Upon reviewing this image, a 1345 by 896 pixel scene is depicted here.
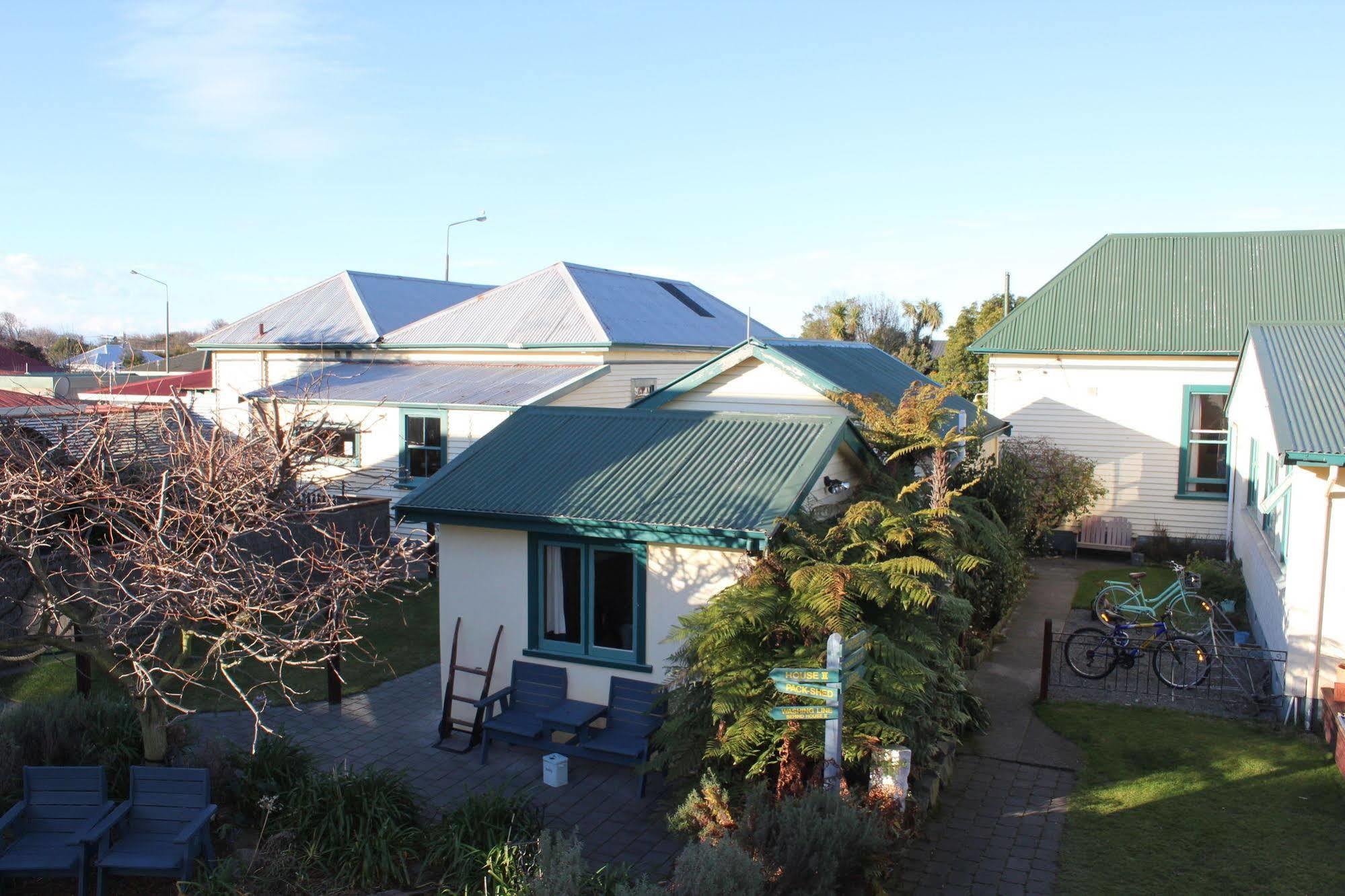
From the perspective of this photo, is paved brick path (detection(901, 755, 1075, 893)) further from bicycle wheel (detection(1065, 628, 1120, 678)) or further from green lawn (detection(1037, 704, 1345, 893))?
bicycle wheel (detection(1065, 628, 1120, 678))

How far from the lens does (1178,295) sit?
70.9 feet

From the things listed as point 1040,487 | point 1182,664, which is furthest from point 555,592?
point 1040,487

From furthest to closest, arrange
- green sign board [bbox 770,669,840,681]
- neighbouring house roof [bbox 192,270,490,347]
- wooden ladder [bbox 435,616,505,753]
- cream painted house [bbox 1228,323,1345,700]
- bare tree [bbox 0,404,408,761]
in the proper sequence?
neighbouring house roof [bbox 192,270,490,347] → wooden ladder [bbox 435,616,505,753] → cream painted house [bbox 1228,323,1345,700] → bare tree [bbox 0,404,408,761] → green sign board [bbox 770,669,840,681]

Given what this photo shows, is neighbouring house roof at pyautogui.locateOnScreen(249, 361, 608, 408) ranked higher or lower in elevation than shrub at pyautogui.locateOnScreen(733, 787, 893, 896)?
higher

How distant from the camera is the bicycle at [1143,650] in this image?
1214 centimetres

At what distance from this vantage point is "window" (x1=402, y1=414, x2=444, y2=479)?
65.3ft

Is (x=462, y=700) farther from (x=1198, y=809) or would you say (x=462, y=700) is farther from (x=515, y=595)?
(x=1198, y=809)

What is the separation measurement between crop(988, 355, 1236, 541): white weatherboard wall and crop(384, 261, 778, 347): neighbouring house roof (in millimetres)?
8293

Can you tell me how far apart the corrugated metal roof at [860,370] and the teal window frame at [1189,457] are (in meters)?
3.77

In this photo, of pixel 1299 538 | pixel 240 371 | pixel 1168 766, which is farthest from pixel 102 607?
pixel 240 371

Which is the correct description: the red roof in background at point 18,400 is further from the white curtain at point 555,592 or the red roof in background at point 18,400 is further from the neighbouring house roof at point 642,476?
the white curtain at point 555,592

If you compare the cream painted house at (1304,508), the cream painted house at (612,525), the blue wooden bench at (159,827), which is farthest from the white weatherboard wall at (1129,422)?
the blue wooden bench at (159,827)

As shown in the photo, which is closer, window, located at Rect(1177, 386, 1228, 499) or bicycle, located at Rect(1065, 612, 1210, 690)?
bicycle, located at Rect(1065, 612, 1210, 690)


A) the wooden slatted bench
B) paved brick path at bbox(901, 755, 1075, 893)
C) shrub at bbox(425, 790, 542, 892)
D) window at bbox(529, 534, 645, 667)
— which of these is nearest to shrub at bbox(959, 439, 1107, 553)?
the wooden slatted bench
